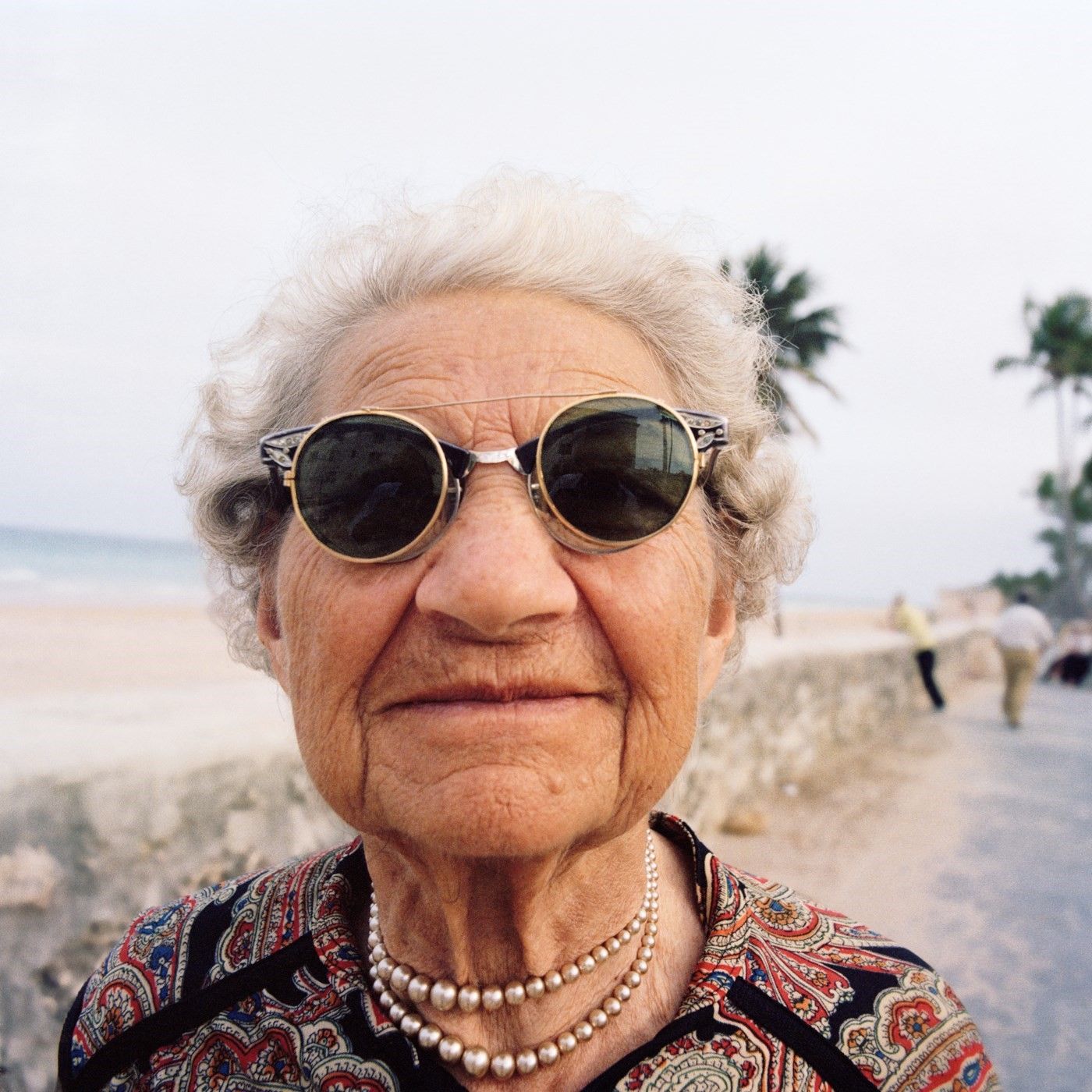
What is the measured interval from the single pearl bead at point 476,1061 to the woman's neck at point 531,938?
2cm

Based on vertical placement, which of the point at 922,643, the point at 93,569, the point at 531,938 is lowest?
the point at 93,569

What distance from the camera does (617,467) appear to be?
1.13 meters

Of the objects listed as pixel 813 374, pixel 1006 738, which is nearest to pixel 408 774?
pixel 1006 738

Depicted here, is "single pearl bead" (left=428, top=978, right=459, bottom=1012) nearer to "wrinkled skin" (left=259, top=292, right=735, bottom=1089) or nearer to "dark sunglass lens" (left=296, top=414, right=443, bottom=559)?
"wrinkled skin" (left=259, top=292, right=735, bottom=1089)

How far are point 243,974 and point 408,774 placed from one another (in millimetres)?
588

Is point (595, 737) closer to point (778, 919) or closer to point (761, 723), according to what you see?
point (778, 919)

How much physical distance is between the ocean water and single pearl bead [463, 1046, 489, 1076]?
85.9 feet

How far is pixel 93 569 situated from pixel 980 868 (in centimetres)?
4251

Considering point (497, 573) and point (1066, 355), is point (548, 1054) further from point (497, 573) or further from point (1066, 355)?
point (1066, 355)

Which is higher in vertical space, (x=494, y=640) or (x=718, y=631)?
(x=494, y=640)

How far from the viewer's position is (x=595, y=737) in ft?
3.46

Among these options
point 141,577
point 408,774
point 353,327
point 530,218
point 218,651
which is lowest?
point 141,577

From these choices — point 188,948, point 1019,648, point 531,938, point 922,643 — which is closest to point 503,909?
point 531,938

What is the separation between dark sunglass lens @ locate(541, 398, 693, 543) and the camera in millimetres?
1095
